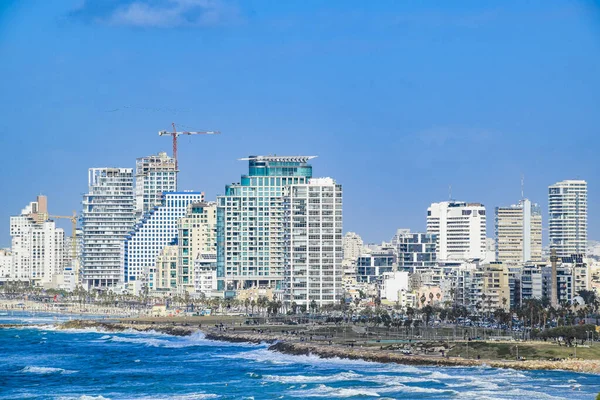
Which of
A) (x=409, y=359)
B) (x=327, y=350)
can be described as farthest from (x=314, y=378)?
(x=327, y=350)

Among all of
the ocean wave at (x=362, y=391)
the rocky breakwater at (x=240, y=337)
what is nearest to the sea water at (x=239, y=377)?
the ocean wave at (x=362, y=391)

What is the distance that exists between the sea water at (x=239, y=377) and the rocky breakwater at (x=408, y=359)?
5.88ft

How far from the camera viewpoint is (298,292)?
619 ft

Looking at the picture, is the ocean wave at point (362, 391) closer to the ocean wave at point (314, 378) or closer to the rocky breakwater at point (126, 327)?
the ocean wave at point (314, 378)

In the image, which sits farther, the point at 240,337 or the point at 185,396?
the point at 240,337

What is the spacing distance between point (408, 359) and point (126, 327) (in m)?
72.8

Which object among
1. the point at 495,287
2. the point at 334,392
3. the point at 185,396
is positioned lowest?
the point at 185,396

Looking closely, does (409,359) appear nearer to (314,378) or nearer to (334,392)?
(314,378)

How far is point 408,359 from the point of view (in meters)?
120

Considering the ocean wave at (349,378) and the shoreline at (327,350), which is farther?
the shoreline at (327,350)

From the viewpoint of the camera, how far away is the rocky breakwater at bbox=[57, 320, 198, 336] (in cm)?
17238

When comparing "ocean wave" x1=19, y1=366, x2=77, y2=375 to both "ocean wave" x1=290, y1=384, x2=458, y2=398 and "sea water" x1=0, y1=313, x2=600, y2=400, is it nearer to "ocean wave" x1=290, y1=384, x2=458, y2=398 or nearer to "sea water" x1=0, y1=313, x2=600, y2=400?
"sea water" x1=0, y1=313, x2=600, y2=400

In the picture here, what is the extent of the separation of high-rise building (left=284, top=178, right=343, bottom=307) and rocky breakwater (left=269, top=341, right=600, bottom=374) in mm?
45658

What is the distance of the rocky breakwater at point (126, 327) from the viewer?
172375mm
